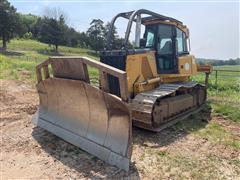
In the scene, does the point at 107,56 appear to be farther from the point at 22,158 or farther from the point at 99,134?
the point at 22,158

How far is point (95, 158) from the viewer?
188 inches

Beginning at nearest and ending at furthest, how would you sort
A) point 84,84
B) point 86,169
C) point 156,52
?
1. point 86,169
2. point 84,84
3. point 156,52

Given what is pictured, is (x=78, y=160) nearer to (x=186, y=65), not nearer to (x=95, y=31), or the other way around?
(x=186, y=65)

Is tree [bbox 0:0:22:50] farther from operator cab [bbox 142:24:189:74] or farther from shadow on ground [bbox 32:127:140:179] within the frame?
shadow on ground [bbox 32:127:140:179]

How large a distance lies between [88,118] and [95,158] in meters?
0.73

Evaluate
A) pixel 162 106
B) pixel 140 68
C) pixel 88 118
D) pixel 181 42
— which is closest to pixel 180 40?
pixel 181 42

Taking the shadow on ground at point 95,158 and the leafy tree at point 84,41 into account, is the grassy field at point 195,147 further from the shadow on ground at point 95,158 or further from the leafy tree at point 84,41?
the leafy tree at point 84,41

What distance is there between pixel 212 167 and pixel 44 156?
279 cm

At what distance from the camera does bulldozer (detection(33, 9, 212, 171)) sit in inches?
178

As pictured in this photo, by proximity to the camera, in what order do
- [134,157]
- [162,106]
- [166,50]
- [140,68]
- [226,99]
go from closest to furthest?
[134,157] → [162,106] → [140,68] → [166,50] → [226,99]

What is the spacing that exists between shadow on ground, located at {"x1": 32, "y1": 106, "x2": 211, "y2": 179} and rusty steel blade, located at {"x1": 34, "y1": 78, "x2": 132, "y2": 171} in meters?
0.11

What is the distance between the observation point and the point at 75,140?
5230 millimetres

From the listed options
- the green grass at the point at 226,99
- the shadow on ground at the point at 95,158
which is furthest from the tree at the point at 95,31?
the shadow on ground at the point at 95,158

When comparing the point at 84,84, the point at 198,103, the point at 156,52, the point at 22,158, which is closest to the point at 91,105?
the point at 84,84
